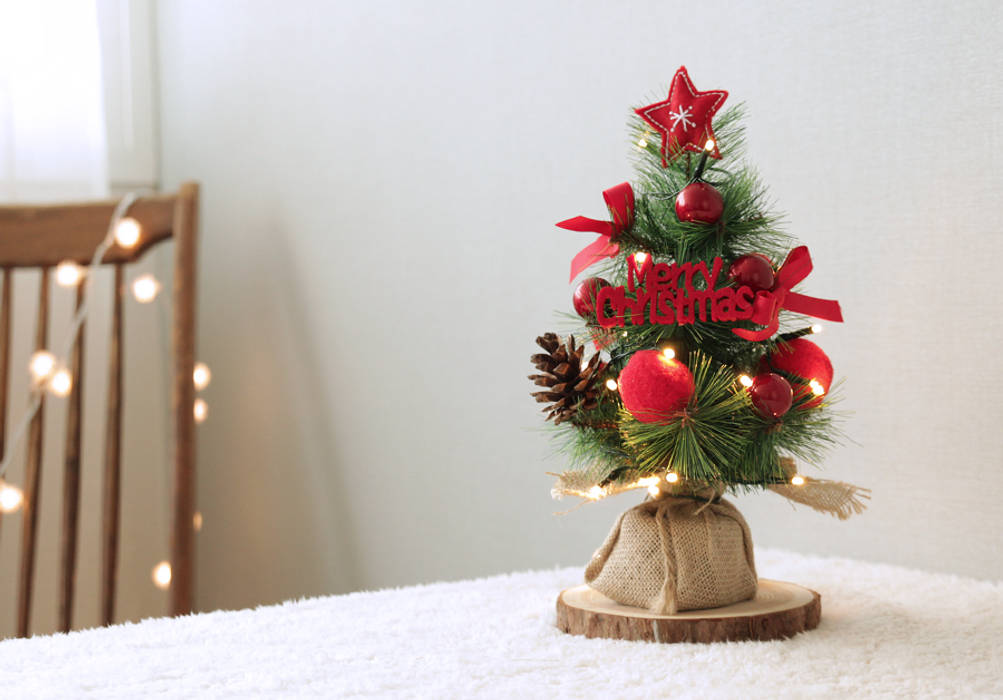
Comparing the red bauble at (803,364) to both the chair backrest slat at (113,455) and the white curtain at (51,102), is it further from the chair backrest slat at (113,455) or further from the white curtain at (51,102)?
the white curtain at (51,102)

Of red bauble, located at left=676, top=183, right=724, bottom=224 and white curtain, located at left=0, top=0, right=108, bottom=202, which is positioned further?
white curtain, located at left=0, top=0, right=108, bottom=202

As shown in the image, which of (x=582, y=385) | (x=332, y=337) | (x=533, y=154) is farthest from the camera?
(x=332, y=337)

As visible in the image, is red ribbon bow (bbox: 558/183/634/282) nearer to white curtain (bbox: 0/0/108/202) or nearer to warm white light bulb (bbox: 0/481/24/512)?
warm white light bulb (bbox: 0/481/24/512)

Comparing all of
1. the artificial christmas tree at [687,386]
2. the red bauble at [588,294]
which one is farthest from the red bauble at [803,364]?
the red bauble at [588,294]

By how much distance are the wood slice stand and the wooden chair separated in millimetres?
800

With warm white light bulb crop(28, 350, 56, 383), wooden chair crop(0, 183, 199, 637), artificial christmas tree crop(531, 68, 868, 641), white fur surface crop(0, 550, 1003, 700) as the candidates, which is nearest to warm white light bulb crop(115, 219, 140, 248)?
wooden chair crop(0, 183, 199, 637)

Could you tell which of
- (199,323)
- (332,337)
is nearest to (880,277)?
(332,337)

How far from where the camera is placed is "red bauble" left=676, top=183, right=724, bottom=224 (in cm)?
55

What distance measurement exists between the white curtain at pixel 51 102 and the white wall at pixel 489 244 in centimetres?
12

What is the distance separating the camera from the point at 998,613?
1.95ft

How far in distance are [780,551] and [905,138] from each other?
0.33 meters

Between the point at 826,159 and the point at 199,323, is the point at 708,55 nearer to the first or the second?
the point at 826,159

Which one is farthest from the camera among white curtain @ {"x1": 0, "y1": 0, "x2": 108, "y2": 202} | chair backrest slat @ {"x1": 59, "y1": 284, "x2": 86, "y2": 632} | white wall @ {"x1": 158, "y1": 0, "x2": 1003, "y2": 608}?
white curtain @ {"x1": 0, "y1": 0, "x2": 108, "y2": 202}

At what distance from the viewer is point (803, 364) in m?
0.57
